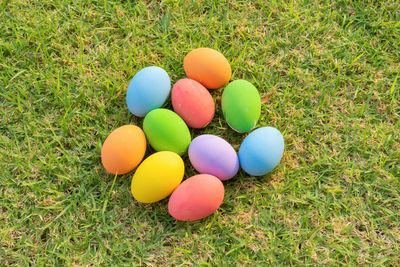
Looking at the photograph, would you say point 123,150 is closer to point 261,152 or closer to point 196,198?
point 196,198

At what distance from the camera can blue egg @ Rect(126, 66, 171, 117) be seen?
1686 millimetres

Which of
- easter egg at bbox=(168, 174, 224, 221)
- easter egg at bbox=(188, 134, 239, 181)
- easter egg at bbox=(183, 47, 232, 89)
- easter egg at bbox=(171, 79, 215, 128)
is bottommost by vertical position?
easter egg at bbox=(168, 174, 224, 221)

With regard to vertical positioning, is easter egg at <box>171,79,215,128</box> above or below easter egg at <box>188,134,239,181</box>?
above

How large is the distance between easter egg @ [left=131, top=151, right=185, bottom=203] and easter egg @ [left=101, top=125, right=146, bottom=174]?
58 millimetres

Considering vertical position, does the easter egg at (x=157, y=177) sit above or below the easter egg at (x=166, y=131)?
below

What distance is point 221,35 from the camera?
6.66ft

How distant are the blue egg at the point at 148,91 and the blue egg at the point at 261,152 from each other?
43 cm

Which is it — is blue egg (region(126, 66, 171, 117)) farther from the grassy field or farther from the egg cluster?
the grassy field

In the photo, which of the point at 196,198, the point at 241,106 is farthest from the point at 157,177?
the point at 241,106

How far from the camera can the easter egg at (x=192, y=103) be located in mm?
1688

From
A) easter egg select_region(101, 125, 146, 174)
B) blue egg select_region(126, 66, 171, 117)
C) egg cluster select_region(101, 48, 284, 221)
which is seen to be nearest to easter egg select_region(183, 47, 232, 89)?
egg cluster select_region(101, 48, 284, 221)

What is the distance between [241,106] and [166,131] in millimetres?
341

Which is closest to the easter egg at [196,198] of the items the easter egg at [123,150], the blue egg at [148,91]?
the easter egg at [123,150]

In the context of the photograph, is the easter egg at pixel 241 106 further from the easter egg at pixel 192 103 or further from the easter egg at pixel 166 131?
the easter egg at pixel 166 131
